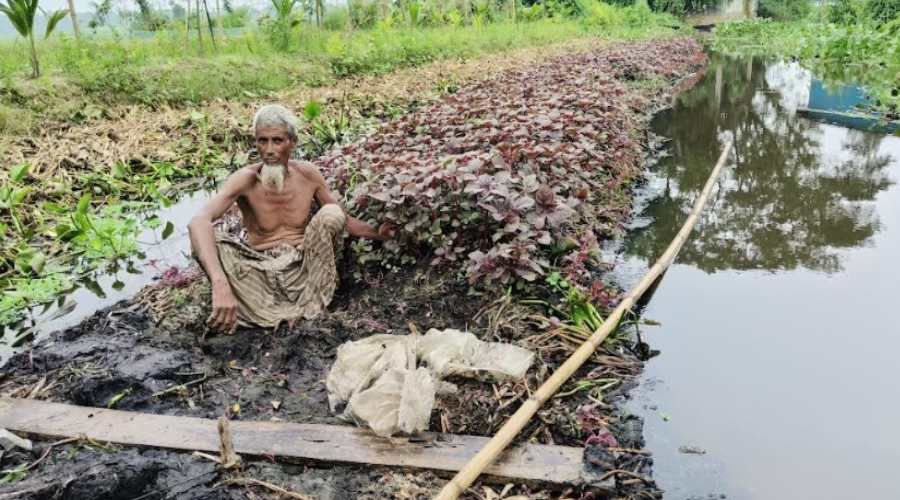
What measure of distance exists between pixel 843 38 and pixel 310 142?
51.9 ft

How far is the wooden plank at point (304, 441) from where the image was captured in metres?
2.46

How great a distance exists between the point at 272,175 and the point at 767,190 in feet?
17.0

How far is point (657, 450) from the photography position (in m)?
2.87

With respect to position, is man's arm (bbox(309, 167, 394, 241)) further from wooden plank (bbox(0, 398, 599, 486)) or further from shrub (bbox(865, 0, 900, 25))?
shrub (bbox(865, 0, 900, 25))

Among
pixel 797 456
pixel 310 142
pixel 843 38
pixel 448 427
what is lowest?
pixel 797 456

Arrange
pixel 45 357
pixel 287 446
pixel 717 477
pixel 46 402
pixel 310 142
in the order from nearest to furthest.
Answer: pixel 287 446, pixel 717 477, pixel 46 402, pixel 45 357, pixel 310 142

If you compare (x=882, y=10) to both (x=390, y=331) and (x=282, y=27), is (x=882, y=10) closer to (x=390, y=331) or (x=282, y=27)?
(x=282, y=27)

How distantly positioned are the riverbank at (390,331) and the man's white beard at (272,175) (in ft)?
1.89

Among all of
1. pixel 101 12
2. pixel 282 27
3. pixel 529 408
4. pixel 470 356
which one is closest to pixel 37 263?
pixel 470 356

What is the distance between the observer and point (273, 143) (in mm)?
→ 3492

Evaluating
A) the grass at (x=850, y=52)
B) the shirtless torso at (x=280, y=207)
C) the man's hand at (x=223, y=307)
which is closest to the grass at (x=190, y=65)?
the shirtless torso at (x=280, y=207)

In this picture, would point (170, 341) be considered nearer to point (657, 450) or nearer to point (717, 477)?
point (657, 450)

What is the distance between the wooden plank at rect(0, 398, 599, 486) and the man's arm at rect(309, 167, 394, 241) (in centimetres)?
149

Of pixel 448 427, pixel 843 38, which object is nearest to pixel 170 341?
pixel 448 427
